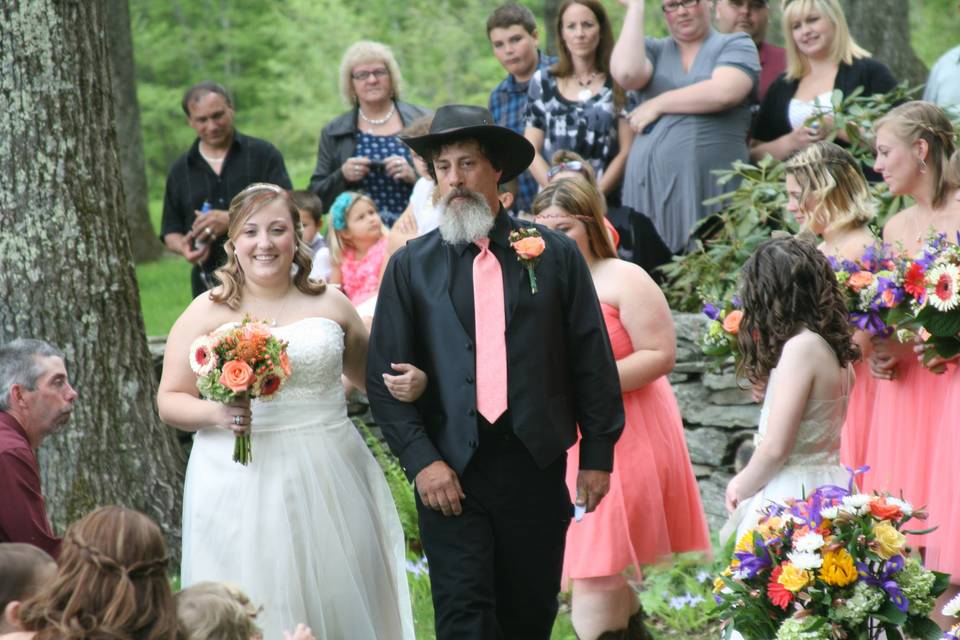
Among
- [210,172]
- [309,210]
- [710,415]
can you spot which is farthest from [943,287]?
[210,172]

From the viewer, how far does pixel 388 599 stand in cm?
578

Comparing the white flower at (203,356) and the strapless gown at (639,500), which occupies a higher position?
the white flower at (203,356)

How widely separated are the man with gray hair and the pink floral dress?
3552 millimetres

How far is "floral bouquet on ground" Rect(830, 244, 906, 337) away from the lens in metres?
5.65

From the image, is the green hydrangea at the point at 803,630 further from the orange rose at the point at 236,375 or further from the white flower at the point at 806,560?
the orange rose at the point at 236,375

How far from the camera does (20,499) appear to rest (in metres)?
4.89

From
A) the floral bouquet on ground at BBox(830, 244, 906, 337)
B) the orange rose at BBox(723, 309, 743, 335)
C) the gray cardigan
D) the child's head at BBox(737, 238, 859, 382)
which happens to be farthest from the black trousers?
the gray cardigan

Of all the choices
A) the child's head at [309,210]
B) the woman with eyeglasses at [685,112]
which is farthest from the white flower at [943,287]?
the child's head at [309,210]

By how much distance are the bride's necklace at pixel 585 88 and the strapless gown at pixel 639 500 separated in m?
3.10

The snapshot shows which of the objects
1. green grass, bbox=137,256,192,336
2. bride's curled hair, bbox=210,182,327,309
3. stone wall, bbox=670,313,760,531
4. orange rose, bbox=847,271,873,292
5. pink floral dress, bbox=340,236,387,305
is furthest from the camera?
green grass, bbox=137,256,192,336

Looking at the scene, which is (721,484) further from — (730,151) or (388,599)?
(388,599)

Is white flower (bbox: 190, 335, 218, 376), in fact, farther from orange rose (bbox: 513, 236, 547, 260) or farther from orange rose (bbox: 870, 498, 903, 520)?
orange rose (bbox: 870, 498, 903, 520)

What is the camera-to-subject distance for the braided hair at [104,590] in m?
3.65

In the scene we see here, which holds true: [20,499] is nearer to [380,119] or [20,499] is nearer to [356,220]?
[356,220]
